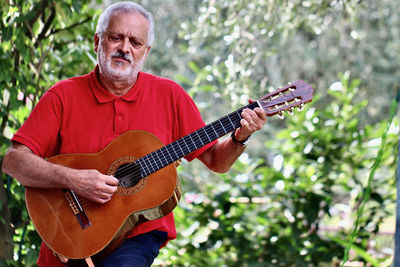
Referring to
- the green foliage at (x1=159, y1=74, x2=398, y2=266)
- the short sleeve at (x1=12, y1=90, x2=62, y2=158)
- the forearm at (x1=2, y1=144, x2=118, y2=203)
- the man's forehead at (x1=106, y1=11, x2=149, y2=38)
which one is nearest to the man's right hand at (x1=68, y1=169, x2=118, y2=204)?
the forearm at (x1=2, y1=144, x2=118, y2=203)

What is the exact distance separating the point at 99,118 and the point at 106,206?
0.37 meters

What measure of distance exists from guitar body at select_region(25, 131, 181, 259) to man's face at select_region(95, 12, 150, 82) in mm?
280

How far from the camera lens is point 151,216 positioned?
209 cm

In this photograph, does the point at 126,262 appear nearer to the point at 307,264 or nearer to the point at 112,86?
the point at 112,86

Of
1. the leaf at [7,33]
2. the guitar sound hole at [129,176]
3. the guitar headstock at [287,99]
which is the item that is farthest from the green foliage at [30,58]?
the guitar headstock at [287,99]

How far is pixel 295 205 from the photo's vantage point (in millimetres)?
3619

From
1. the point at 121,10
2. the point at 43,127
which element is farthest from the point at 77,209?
the point at 121,10

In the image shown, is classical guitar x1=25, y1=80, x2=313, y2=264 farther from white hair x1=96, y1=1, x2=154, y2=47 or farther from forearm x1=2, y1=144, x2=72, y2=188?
white hair x1=96, y1=1, x2=154, y2=47

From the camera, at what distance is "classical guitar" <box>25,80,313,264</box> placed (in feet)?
6.82

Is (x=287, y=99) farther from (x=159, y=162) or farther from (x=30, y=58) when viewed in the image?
(x=30, y=58)

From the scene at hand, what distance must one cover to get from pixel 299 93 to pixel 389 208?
69.4 inches

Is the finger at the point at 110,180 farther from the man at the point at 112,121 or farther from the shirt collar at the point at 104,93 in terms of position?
the shirt collar at the point at 104,93

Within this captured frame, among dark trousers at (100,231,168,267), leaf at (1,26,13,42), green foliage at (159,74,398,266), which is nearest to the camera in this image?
dark trousers at (100,231,168,267)

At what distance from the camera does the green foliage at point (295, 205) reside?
356 centimetres
